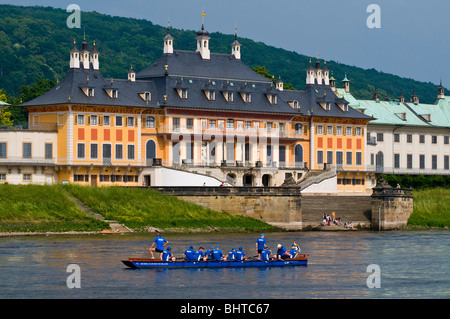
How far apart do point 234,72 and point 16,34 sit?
8758cm

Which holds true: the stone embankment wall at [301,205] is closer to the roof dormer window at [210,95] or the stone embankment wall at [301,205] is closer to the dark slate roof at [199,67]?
the roof dormer window at [210,95]

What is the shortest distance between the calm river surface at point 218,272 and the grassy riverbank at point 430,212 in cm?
1750

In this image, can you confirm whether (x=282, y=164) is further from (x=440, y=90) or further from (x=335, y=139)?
(x=440, y=90)

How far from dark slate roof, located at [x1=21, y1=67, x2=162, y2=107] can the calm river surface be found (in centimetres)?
2119

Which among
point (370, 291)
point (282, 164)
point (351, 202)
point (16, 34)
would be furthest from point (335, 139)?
point (16, 34)

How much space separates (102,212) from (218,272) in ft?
84.9

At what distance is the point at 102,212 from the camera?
88750mm

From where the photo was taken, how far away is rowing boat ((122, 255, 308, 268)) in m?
63.6

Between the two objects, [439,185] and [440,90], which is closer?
[439,185]

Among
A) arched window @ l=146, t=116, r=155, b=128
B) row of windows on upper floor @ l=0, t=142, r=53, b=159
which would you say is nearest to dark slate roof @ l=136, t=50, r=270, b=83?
arched window @ l=146, t=116, r=155, b=128

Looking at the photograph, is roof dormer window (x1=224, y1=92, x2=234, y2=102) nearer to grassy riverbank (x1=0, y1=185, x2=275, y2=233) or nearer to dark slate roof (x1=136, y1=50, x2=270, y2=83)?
dark slate roof (x1=136, y1=50, x2=270, y2=83)

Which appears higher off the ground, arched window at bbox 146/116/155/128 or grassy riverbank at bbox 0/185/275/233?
arched window at bbox 146/116/155/128

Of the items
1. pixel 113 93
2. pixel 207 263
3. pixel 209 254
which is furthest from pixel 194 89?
pixel 207 263
